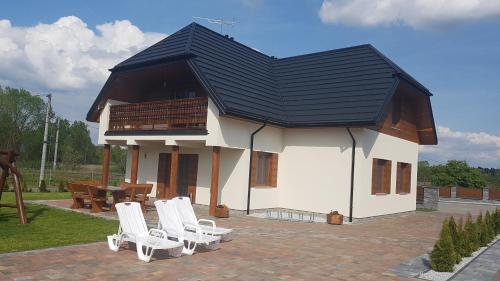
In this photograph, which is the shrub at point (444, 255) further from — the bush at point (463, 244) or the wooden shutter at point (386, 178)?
the wooden shutter at point (386, 178)

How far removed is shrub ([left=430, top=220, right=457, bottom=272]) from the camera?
302 inches

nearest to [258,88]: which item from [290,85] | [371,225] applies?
[290,85]

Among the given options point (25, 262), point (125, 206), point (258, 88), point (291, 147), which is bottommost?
point (25, 262)

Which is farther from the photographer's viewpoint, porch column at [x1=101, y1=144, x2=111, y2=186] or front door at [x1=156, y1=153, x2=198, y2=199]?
porch column at [x1=101, y1=144, x2=111, y2=186]

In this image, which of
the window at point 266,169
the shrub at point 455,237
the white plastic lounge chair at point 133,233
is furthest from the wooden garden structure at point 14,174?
the shrub at point 455,237

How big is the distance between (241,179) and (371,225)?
4.58 m

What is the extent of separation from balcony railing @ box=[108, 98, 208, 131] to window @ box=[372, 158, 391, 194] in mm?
7009

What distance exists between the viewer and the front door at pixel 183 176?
1695 centimetres

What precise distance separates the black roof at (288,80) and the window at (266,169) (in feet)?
4.68

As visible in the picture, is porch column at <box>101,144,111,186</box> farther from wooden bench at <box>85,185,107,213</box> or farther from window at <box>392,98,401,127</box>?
window at <box>392,98,401,127</box>

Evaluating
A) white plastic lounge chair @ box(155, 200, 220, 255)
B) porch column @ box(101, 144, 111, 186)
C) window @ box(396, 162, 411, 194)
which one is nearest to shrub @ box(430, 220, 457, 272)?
white plastic lounge chair @ box(155, 200, 220, 255)

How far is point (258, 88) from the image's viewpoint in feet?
55.2

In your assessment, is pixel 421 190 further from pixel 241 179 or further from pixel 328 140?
pixel 241 179

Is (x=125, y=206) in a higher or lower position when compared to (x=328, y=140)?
lower
